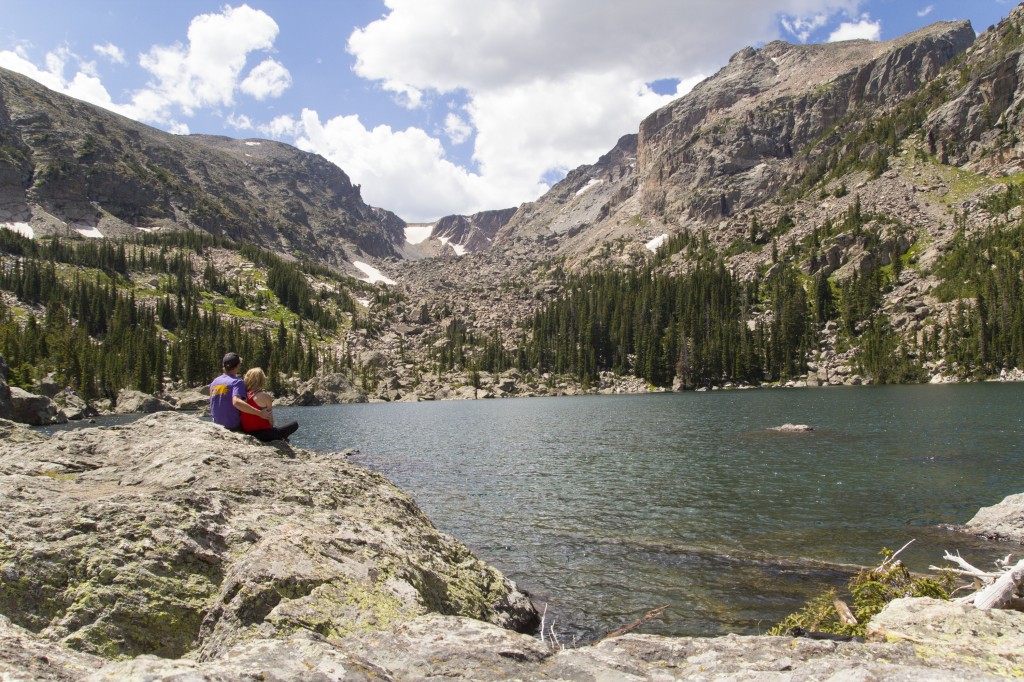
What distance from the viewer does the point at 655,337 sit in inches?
6594

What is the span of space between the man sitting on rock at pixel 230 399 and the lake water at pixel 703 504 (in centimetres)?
914

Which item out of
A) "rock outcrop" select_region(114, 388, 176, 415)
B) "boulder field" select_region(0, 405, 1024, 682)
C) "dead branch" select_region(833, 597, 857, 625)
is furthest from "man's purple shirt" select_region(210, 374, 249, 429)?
"rock outcrop" select_region(114, 388, 176, 415)

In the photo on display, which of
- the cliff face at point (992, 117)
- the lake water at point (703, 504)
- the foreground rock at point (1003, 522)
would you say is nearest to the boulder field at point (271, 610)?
the lake water at point (703, 504)

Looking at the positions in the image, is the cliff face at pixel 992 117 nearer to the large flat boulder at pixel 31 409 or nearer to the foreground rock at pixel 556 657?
the foreground rock at pixel 556 657

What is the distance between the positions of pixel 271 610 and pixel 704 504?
22.3m

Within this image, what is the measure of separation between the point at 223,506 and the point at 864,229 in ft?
691

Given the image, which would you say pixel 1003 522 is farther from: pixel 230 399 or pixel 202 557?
pixel 230 399

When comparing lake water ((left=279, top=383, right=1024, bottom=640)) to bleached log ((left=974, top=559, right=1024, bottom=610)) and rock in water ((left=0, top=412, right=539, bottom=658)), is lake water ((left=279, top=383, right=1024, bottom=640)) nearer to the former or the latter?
bleached log ((left=974, top=559, right=1024, bottom=610))

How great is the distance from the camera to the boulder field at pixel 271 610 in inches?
178

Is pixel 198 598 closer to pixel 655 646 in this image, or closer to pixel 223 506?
pixel 223 506

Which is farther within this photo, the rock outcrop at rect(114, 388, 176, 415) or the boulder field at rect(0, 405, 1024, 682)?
the rock outcrop at rect(114, 388, 176, 415)

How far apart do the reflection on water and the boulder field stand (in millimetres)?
7290

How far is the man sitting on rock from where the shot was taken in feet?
41.3

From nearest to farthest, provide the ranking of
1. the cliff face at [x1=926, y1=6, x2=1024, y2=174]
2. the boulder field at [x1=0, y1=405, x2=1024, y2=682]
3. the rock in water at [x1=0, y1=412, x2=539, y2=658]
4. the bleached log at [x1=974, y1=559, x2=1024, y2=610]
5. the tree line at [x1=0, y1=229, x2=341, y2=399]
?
the boulder field at [x1=0, y1=405, x2=1024, y2=682], the rock in water at [x1=0, y1=412, x2=539, y2=658], the bleached log at [x1=974, y1=559, x2=1024, y2=610], the tree line at [x1=0, y1=229, x2=341, y2=399], the cliff face at [x1=926, y1=6, x2=1024, y2=174]
